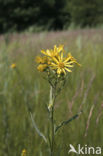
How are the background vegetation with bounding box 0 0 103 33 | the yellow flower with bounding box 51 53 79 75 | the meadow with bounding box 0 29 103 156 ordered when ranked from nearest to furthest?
the yellow flower with bounding box 51 53 79 75 < the meadow with bounding box 0 29 103 156 < the background vegetation with bounding box 0 0 103 33

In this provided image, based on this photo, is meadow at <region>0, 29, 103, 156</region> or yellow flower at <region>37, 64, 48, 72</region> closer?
yellow flower at <region>37, 64, 48, 72</region>

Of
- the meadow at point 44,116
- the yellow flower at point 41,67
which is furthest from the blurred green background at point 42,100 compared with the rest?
the yellow flower at point 41,67

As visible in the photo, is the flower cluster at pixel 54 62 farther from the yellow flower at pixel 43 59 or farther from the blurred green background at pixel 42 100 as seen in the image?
the blurred green background at pixel 42 100

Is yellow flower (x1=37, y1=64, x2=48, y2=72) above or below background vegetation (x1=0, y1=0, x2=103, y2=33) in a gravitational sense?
below

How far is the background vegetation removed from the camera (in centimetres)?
1844

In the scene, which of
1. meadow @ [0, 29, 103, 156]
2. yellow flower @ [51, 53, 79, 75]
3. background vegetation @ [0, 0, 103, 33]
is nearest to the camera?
yellow flower @ [51, 53, 79, 75]

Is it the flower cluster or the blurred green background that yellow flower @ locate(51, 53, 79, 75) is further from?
the blurred green background

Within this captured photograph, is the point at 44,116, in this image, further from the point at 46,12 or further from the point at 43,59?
the point at 46,12

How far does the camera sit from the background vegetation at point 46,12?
18.4m

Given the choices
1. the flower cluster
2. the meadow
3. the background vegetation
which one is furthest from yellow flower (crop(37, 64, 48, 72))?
the background vegetation

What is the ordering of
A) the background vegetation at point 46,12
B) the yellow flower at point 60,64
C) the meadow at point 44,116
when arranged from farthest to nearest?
the background vegetation at point 46,12
the meadow at point 44,116
the yellow flower at point 60,64

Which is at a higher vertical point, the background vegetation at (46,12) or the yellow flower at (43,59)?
the background vegetation at (46,12)

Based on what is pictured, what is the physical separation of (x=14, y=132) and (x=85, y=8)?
67.2ft

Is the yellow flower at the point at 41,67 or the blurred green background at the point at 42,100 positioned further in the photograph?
the blurred green background at the point at 42,100
